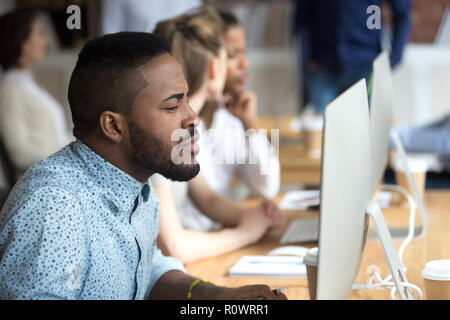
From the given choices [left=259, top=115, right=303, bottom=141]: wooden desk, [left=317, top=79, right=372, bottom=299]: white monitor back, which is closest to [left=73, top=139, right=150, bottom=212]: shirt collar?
[left=317, top=79, right=372, bottom=299]: white monitor back

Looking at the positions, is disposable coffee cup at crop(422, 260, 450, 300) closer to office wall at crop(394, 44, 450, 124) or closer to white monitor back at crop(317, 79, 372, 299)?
white monitor back at crop(317, 79, 372, 299)

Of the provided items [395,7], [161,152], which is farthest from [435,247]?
[395,7]

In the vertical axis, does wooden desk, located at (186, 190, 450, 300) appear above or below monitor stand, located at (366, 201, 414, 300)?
below

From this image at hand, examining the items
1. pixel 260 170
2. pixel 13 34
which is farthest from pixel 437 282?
pixel 13 34

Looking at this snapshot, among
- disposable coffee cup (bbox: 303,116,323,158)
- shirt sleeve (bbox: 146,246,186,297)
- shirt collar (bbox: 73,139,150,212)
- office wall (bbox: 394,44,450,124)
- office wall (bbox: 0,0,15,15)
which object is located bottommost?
office wall (bbox: 394,44,450,124)

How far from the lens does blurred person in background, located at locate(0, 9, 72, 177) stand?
243 centimetres

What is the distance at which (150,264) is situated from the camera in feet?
3.70

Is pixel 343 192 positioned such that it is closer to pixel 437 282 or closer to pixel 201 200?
pixel 437 282

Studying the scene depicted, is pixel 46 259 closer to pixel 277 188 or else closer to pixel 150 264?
pixel 150 264

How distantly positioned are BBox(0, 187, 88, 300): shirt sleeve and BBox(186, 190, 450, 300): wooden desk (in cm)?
34

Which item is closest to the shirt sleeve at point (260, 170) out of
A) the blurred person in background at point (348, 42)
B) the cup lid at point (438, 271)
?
the blurred person in background at point (348, 42)

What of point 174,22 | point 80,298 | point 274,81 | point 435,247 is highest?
point 174,22

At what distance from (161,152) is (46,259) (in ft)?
0.75

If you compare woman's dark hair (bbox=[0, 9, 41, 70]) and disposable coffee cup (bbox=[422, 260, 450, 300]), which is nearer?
disposable coffee cup (bbox=[422, 260, 450, 300])
